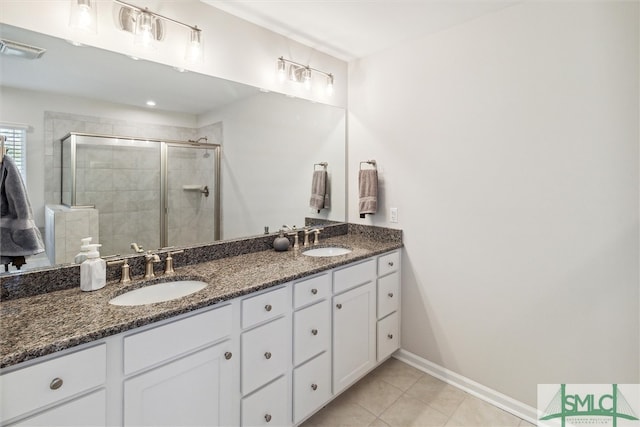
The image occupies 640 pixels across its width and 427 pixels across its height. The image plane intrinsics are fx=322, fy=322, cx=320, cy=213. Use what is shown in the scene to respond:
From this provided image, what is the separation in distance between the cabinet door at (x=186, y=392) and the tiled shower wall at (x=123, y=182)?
70 cm

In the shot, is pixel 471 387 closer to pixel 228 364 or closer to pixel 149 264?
pixel 228 364

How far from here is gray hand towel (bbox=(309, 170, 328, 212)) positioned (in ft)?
8.37

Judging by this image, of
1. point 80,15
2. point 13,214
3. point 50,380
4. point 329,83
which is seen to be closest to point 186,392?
point 50,380

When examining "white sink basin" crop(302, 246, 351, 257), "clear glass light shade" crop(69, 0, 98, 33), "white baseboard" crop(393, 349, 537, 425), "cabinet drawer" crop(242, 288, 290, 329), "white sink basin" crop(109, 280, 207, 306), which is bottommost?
"white baseboard" crop(393, 349, 537, 425)

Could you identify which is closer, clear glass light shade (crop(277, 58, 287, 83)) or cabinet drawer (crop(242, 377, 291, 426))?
cabinet drawer (crop(242, 377, 291, 426))

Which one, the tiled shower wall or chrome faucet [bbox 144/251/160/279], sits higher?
the tiled shower wall

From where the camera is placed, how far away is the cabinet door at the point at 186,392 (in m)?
1.12

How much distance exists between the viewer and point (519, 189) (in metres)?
1.85

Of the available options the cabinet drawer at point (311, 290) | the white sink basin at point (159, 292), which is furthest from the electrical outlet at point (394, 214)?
the white sink basin at point (159, 292)

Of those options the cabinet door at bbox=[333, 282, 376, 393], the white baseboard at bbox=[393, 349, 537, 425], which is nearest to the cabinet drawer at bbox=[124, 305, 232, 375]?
the cabinet door at bbox=[333, 282, 376, 393]

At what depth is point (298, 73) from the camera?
2.28 metres

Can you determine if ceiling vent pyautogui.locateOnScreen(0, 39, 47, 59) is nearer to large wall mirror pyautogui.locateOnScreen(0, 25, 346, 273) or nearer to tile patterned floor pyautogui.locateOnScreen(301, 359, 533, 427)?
large wall mirror pyautogui.locateOnScreen(0, 25, 346, 273)

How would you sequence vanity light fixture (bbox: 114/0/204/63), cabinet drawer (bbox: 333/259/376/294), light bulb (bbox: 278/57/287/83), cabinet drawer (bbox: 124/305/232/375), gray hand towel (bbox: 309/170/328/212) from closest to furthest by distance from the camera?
cabinet drawer (bbox: 124/305/232/375), vanity light fixture (bbox: 114/0/204/63), cabinet drawer (bbox: 333/259/376/294), light bulb (bbox: 278/57/287/83), gray hand towel (bbox: 309/170/328/212)

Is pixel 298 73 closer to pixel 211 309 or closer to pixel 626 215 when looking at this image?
pixel 211 309
